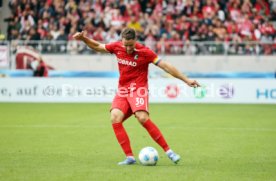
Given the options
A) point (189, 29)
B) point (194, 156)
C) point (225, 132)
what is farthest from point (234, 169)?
point (189, 29)

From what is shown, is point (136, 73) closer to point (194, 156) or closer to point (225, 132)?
point (194, 156)

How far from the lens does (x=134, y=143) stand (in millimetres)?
12859

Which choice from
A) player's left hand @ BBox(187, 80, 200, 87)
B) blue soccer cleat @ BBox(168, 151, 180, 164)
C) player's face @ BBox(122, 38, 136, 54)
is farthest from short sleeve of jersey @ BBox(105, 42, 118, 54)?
blue soccer cleat @ BBox(168, 151, 180, 164)

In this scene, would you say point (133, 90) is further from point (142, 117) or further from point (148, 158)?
point (148, 158)

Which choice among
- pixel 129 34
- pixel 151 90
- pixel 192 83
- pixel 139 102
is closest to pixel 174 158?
pixel 139 102

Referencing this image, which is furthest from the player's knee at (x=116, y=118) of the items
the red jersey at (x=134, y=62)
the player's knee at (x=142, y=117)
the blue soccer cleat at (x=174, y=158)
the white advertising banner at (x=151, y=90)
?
the white advertising banner at (x=151, y=90)

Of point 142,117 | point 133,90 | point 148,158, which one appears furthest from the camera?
point 133,90

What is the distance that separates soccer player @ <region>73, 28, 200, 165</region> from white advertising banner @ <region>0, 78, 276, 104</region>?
13148mm

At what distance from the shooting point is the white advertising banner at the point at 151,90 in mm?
23328

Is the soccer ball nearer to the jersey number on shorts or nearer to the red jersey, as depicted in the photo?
the jersey number on shorts

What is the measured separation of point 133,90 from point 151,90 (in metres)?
13.4

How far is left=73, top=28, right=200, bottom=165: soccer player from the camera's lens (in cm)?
987

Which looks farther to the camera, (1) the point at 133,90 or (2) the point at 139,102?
(1) the point at 133,90

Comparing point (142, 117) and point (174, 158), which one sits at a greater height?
point (142, 117)
